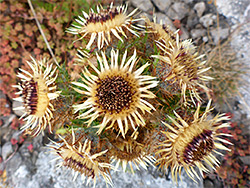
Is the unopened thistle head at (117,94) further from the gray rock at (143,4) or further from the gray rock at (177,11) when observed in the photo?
the gray rock at (177,11)

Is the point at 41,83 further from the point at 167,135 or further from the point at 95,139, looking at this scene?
the point at 167,135

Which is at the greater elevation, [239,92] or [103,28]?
[103,28]

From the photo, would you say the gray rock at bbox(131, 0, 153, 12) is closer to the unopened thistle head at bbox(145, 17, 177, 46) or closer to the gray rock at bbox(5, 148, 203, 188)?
the unopened thistle head at bbox(145, 17, 177, 46)

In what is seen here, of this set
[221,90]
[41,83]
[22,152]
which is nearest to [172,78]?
[41,83]

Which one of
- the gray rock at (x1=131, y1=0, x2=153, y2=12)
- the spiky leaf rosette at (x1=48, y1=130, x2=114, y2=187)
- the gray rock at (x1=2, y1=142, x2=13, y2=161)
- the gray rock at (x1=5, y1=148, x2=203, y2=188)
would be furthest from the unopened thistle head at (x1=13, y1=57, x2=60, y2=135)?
the gray rock at (x1=131, y1=0, x2=153, y2=12)

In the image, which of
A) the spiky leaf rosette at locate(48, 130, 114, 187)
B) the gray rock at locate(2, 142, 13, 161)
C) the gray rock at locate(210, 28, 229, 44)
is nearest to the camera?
the spiky leaf rosette at locate(48, 130, 114, 187)

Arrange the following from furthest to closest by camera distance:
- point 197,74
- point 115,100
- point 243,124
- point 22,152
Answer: point 243,124, point 22,152, point 197,74, point 115,100

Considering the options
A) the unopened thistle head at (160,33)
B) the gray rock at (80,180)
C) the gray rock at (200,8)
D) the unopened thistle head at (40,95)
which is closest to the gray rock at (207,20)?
the gray rock at (200,8)
